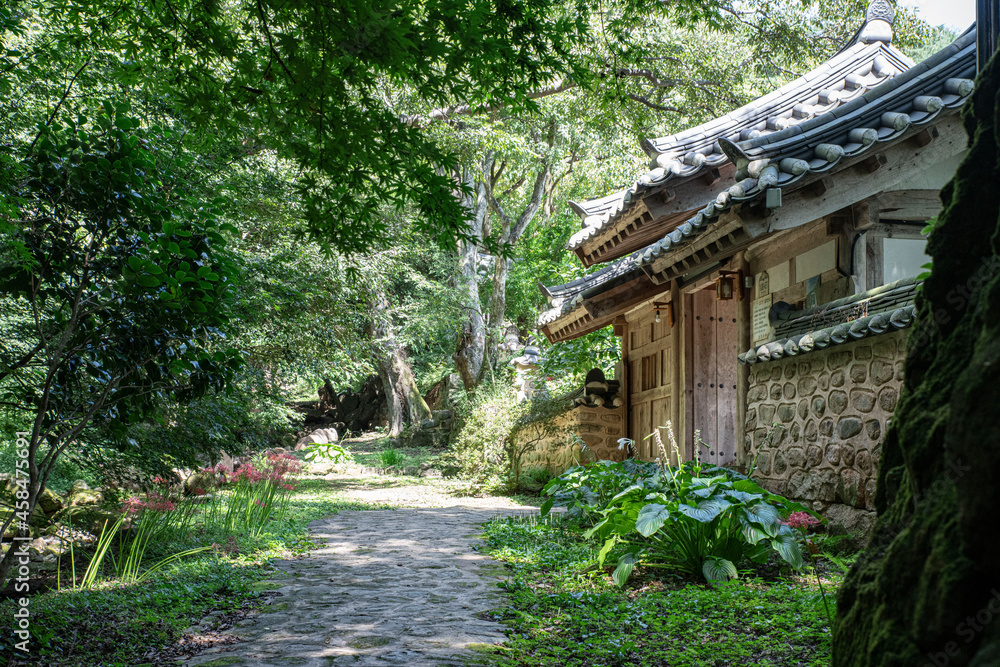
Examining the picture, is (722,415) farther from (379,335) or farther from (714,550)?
(379,335)

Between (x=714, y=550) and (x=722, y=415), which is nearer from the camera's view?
(x=714, y=550)

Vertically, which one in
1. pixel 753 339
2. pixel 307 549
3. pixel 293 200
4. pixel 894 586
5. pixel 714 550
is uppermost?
pixel 293 200

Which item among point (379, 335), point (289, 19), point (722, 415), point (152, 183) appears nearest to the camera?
point (289, 19)

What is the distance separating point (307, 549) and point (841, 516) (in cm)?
457

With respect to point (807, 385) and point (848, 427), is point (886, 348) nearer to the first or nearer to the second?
point (848, 427)

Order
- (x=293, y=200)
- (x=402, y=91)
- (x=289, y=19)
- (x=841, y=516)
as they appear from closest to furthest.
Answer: (x=289, y=19) < (x=841, y=516) < (x=293, y=200) < (x=402, y=91)

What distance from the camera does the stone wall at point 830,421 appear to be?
489 cm

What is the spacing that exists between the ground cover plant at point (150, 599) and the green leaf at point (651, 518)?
244cm

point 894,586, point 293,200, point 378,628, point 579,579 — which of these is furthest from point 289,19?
point 293,200

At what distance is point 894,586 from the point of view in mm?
1574

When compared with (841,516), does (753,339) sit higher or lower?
higher

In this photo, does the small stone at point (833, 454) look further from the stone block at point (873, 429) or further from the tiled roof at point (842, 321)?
the tiled roof at point (842, 321)

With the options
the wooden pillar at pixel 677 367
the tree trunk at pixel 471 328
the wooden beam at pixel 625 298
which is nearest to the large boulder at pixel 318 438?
the tree trunk at pixel 471 328

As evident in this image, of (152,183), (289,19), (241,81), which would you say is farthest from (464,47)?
(152,183)
